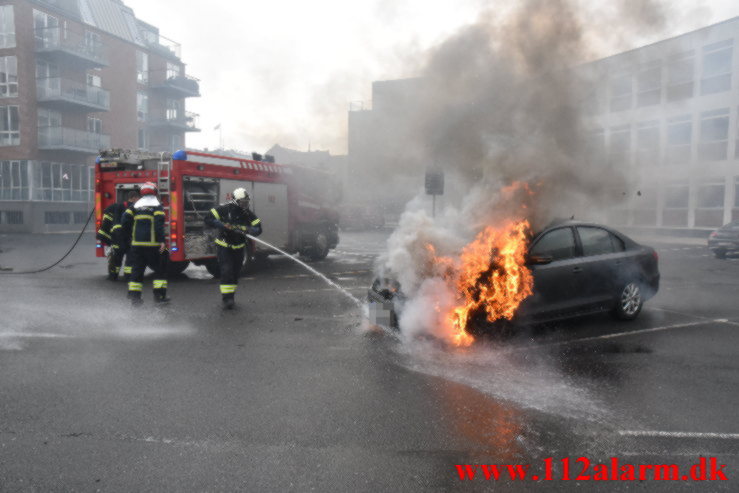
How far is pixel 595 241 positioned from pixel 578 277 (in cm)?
69

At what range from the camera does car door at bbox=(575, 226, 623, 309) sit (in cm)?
661

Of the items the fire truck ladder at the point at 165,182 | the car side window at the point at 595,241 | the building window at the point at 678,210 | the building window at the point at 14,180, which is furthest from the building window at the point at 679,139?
the building window at the point at 14,180

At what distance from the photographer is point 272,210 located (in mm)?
12859

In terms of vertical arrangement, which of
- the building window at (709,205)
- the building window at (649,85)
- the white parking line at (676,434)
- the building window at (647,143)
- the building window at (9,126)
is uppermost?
the building window at (9,126)

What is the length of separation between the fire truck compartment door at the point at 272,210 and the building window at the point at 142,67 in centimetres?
3174

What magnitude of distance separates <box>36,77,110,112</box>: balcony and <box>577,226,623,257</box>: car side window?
103 ft

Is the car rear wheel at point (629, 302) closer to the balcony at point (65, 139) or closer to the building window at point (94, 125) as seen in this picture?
the balcony at point (65, 139)

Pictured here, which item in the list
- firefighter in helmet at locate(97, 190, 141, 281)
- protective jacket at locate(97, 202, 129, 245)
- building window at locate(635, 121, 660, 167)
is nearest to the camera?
firefighter in helmet at locate(97, 190, 141, 281)

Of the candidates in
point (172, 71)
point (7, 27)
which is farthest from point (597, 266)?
point (172, 71)

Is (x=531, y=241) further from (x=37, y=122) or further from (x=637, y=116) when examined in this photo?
(x=37, y=122)

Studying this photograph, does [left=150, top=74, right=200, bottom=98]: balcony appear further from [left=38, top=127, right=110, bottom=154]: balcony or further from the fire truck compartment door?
the fire truck compartment door

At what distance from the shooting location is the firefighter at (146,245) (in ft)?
25.9

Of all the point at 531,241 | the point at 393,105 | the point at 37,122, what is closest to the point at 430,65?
the point at 393,105

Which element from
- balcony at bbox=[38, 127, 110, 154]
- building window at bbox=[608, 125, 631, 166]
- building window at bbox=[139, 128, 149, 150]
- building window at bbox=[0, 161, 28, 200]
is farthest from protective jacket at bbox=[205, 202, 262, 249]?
building window at bbox=[139, 128, 149, 150]
